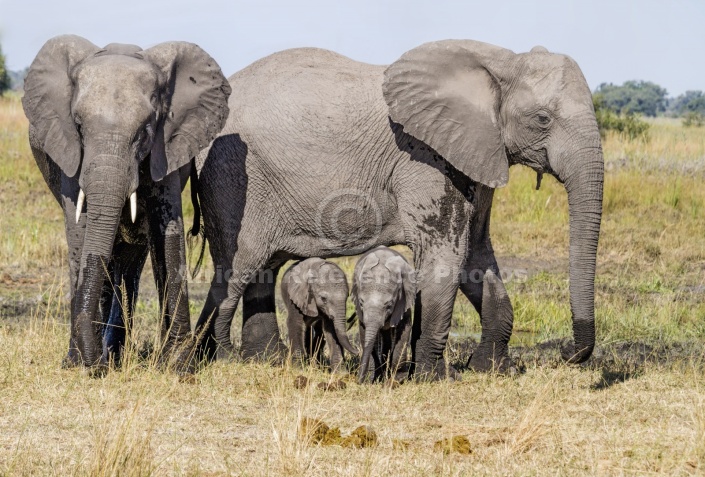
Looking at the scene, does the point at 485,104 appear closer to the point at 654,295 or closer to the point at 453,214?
the point at 453,214

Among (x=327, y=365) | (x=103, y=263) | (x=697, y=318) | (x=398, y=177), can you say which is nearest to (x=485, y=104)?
(x=398, y=177)

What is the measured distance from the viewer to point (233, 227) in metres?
9.46

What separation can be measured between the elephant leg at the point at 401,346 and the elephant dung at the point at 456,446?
7.33 ft

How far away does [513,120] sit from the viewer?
880 cm

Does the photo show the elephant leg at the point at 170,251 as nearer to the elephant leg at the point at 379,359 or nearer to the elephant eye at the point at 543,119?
the elephant leg at the point at 379,359

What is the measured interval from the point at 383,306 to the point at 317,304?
3.19ft

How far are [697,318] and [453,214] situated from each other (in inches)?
152

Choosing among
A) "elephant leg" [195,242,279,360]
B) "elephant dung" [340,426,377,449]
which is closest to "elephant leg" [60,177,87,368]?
"elephant leg" [195,242,279,360]

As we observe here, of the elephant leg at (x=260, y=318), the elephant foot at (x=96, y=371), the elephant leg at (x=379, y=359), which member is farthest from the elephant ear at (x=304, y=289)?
the elephant foot at (x=96, y=371)

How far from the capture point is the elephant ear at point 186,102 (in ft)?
28.1

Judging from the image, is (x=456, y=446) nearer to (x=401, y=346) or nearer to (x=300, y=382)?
(x=300, y=382)

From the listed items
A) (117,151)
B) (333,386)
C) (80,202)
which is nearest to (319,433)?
(333,386)

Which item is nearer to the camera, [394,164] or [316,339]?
[394,164]

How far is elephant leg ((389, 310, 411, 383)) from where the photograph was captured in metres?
8.89
